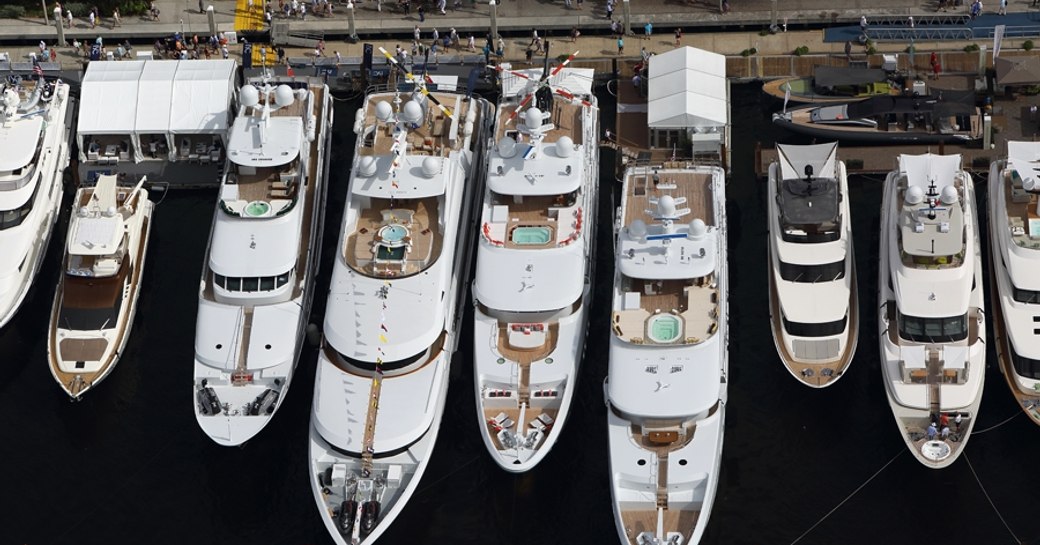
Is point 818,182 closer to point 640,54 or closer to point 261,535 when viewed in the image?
point 640,54

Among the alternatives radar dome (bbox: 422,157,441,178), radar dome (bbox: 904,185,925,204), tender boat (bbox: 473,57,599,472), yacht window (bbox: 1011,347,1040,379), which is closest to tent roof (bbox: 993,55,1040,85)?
radar dome (bbox: 904,185,925,204)

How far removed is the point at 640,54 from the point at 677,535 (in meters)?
37.2

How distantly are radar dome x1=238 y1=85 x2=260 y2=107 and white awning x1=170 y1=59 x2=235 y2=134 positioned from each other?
144 inches

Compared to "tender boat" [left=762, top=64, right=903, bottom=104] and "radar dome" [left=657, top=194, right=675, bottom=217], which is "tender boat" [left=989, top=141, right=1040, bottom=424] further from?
"radar dome" [left=657, top=194, right=675, bottom=217]

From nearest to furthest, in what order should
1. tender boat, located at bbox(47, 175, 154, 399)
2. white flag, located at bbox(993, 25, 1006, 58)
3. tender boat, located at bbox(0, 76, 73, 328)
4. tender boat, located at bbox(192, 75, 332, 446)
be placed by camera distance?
tender boat, located at bbox(192, 75, 332, 446)
tender boat, located at bbox(47, 175, 154, 399)
tender boat, located at bbox(0, 76, 73, 328)
white flag, located at bbox(993, 25, 1006, 58)

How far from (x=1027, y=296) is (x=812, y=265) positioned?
10.1 meters

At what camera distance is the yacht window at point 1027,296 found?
97.4 metres

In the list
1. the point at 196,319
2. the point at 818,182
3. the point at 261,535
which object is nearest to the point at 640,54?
the point at 818,182

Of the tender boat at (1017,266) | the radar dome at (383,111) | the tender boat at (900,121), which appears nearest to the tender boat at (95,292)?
the radar dome at (383,111)

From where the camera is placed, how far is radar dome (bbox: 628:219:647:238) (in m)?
98.3

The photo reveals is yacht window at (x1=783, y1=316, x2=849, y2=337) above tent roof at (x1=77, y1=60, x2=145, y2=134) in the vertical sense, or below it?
below

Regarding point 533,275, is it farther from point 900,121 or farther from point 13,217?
point 13,217

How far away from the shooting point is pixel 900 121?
110688 mm

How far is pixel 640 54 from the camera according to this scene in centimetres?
11775
